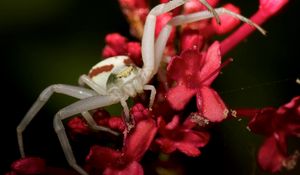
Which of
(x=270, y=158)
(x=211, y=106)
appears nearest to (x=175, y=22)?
(x=211, y=106)

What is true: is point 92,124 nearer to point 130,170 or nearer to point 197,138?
point 130,170

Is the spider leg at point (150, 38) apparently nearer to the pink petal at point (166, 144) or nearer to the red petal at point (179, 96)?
the red petal at point (179, 96)

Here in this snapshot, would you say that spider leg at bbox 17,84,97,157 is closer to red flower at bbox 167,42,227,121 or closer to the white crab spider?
the white crab spider

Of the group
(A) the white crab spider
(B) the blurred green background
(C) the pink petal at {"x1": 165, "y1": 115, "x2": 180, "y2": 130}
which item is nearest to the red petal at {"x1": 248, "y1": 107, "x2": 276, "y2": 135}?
(C) the pink petal at {"x1": 165, "y1": 115, "x2": 180, "y2": 130}

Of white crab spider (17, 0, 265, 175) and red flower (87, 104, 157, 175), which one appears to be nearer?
red flower (87, 104, 157, 175)

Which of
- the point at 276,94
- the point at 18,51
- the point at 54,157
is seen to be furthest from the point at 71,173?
the point at 276,94
